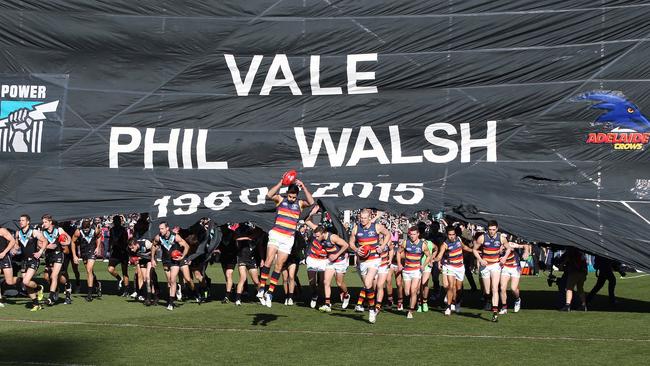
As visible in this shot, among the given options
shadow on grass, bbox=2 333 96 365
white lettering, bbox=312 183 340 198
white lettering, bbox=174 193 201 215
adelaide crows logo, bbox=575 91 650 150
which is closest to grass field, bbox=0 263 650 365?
shadow on grass, bbox=2 333 96 365

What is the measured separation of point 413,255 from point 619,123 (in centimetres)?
557

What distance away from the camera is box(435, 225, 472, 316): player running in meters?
21.1

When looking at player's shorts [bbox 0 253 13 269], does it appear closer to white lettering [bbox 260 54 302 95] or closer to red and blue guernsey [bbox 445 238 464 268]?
white lettering [bbox 260 54 302 95]

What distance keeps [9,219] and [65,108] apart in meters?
2.96

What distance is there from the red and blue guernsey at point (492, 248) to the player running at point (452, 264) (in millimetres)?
886

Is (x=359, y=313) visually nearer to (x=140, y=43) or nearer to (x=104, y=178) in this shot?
(x=104, y=178)

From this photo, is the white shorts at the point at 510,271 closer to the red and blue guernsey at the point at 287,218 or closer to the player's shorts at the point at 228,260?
the red and blue guernsey at the point at 287,218

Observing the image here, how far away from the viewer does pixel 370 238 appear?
2028 centimetres

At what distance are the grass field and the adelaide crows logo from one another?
3927 mm

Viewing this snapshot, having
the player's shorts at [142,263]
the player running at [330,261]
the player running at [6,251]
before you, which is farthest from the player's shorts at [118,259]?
the player running at [330,261]

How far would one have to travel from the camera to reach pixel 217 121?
22.5m

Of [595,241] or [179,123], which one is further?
[179,123]

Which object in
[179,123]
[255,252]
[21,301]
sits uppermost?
[179,123]

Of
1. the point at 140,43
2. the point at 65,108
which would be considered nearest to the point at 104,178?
the point at 65,108
